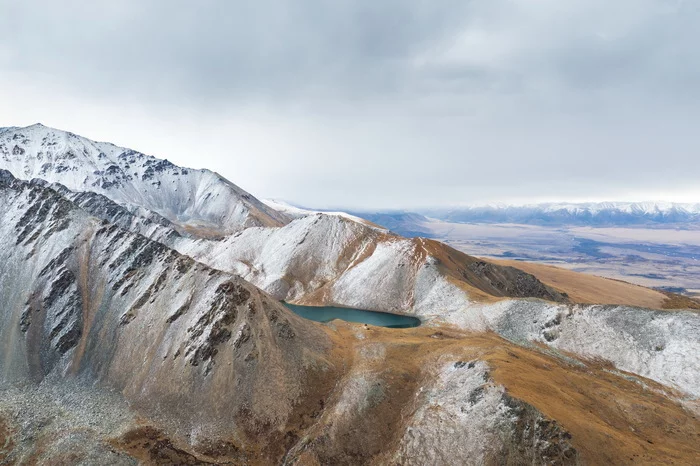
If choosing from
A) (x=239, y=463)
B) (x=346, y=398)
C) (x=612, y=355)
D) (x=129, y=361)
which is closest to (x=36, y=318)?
(x=129, y=361)

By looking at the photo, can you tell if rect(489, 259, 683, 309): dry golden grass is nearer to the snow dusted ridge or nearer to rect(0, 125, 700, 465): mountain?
the snow dusted ridge

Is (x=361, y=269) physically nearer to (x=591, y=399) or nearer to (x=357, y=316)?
(x=357, y=316)

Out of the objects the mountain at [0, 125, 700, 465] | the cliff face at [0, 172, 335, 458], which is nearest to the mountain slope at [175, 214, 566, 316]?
the mountain at [0, 125, 700, 465]

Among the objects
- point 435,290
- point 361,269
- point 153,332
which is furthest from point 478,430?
point 361,269

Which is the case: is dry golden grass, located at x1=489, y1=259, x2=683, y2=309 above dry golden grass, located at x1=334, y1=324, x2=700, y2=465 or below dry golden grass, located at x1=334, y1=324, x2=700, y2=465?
Answer: below

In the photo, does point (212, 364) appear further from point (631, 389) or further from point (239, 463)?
point (631, 389)

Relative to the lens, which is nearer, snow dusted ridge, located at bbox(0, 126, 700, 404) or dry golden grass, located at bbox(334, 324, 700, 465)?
dry golden grass, located at bbox(334, 324, 700, 465)

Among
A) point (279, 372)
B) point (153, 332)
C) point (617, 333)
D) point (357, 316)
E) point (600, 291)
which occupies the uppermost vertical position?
point (617, 333)
